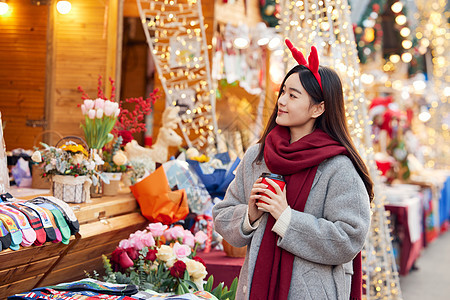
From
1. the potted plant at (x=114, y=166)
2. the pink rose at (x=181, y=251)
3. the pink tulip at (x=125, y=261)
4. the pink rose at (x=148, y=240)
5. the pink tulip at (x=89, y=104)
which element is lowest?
the pink tulip at (x=125, y=261)

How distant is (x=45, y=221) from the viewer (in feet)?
9.70

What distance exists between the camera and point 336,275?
7.62 ft

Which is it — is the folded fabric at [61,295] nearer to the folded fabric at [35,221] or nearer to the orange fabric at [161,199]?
the folded fabric at [35,221]

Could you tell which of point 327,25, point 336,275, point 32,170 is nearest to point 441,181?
point 327,25

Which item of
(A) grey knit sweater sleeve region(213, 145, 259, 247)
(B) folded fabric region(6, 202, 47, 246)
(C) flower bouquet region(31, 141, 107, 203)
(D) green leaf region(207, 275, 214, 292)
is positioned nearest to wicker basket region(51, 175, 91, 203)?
(C) flower bouquet region(31, 141, 107, 203)

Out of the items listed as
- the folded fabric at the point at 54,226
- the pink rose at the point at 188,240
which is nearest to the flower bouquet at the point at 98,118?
the pink rose at the point at 188,240

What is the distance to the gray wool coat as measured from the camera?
7.34 ft

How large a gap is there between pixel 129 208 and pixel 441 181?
7.06 m

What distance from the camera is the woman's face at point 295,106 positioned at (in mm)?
2383

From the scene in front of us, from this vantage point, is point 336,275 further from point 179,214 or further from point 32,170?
point 32,170

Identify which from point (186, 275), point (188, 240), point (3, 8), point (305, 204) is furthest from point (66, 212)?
point (3, 8)

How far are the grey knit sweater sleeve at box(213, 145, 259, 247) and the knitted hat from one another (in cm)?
94

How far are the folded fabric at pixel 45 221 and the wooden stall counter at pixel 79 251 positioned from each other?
7 centimetres

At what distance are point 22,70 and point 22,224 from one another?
9.25 ft
